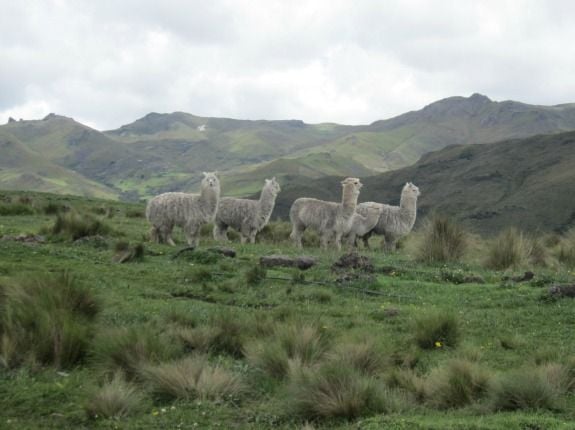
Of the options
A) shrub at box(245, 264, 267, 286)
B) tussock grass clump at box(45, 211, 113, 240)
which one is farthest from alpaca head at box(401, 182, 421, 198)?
tussock grass clump at box(45, 211, 113, 240)

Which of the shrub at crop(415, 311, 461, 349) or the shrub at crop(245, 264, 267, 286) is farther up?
the shrub at crop(245, 264, 267, 286)

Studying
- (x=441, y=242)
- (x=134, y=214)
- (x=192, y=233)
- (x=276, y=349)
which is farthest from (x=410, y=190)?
(x=276, y=349)

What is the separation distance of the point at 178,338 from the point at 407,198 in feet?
46.9

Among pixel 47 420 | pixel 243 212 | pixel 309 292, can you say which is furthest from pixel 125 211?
pixel 47 420

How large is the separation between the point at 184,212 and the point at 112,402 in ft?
37.1

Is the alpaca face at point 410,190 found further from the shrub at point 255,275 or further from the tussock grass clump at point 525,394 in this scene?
the tussock grass clump at point 525,394

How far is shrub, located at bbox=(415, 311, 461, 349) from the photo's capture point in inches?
347

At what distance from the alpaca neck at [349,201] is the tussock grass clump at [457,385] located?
12.5 m

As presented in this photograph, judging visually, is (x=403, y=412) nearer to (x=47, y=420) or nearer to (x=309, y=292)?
(x=47, y=420)

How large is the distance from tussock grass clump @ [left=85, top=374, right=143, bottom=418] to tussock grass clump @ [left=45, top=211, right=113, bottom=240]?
10.5m

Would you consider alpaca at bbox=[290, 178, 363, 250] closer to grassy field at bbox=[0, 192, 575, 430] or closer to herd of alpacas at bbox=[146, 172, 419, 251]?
herd of alpacas at bbox=[146, 172, 419, 251]

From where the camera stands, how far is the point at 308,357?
766 cm

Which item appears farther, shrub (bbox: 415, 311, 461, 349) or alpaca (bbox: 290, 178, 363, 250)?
alpaca (bbox: 290, 178, 363, 250)

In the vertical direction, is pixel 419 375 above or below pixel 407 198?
below
